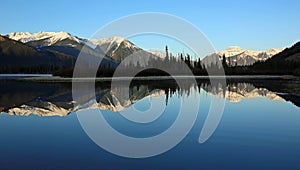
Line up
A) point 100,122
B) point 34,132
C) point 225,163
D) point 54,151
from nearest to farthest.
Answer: point 225,163
point 54,151
point 34,132
point 100,122

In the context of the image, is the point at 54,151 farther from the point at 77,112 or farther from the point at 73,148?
the point at 77,112

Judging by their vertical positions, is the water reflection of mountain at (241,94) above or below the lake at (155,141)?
above

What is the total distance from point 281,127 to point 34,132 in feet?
48.9

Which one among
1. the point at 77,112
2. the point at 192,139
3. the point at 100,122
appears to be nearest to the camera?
the point at 192,139

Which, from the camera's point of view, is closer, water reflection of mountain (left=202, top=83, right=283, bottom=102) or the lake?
the lake

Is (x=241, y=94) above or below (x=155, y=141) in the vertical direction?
above

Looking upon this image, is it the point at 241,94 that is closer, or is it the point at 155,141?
the point at 155,141

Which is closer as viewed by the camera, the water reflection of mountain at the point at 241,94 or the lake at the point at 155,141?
the lake at the point at 155,141

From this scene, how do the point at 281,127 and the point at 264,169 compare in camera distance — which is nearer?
the point at 264,169

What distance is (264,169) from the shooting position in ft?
36.6

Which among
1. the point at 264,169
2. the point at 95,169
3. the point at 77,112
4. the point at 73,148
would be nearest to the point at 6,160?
the point at 73,148

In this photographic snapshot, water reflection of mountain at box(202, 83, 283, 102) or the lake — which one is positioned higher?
water reflection of mountain at box(202, 83, 283, 102)

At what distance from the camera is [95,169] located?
1134cm

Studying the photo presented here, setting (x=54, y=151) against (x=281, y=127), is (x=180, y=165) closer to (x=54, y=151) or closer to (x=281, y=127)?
(x=54, y=151)
